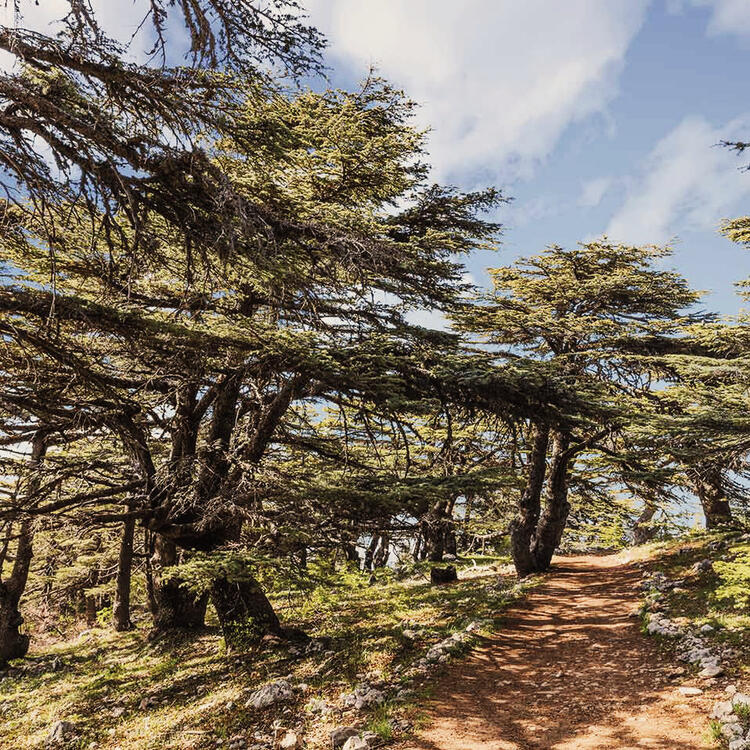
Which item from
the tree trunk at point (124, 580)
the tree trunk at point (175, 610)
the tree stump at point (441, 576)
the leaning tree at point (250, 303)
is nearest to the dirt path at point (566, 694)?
the leaning tree at point (250, 303)

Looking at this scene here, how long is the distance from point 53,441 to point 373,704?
22.8ft

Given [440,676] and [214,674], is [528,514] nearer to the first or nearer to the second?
[440,676]

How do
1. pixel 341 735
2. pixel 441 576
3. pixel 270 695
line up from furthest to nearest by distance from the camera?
1. pixel 441 576
2. pixel 270 695
3. pixel 341 735

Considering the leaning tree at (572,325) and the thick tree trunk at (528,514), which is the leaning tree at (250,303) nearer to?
the leaning tree at (572,325)

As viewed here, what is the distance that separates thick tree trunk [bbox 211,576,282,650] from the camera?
32.6ft

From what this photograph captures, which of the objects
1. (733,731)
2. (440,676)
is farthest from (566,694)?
(733,731)

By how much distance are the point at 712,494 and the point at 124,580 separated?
1842cm

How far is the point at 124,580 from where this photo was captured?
14867 millimetres

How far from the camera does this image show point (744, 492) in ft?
44.8

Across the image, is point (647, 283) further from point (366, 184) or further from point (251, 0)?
point (251, 0)

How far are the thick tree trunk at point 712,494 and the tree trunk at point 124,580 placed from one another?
15.0 m

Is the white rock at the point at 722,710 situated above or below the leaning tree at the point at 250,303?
below

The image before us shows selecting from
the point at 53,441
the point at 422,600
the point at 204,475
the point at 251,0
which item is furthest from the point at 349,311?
the point at 422,600

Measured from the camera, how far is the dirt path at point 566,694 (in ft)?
17.7
